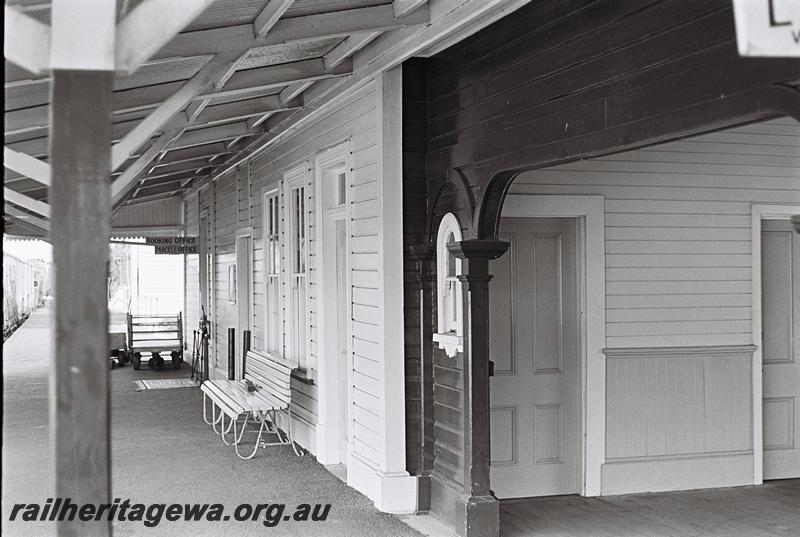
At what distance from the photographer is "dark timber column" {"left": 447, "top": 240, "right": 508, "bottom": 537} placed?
602cm

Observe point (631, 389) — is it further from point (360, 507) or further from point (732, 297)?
point (360, 507)

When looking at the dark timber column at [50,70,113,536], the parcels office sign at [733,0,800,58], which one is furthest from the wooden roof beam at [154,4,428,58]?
the parcels office sign at [733,0,800,58]

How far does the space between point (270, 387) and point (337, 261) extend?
5.96 feet

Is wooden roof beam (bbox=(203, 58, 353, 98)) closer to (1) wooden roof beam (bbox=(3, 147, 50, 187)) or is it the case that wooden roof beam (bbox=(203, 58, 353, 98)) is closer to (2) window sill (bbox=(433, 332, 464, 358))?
(1) wooden roof beam (bbox=(3, 147, 50, 187))

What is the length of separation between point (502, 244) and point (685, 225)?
2.08m

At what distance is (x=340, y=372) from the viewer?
28.6 feet

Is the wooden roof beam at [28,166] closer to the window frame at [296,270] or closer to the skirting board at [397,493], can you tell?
the skirting board at [397,493]

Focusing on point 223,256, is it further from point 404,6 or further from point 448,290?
point 404,6

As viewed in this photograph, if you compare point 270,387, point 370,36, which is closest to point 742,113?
point 370,36

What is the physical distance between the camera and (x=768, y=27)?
2.15 metres

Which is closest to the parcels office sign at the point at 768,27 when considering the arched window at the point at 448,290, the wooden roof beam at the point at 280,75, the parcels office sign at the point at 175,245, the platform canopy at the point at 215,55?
the platform canopy at the point at 215,55

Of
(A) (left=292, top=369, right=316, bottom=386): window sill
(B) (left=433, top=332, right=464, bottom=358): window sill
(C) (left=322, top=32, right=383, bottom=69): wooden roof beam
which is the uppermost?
(C) (left=322, top=32, right=383, bottom=69): wooden roof beam

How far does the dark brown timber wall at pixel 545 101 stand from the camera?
3744 mm

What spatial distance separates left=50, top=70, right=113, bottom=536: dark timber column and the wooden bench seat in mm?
6186
